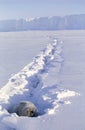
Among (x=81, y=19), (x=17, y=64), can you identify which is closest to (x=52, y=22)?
(x=81, y=19)

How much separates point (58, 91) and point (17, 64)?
6.31 meters

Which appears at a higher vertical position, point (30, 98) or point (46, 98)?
point (46, 98)

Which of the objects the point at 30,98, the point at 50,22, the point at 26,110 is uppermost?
the point at 26,110

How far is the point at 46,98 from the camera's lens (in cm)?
773

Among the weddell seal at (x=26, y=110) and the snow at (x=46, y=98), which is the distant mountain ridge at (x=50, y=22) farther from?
the weddell seal at (x=26, y=110)

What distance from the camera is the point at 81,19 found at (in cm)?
12444

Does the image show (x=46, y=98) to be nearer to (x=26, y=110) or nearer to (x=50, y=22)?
(x=26, y=110)

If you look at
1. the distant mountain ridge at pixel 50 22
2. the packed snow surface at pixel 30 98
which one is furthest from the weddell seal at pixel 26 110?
the distant mountain ridge at pixel 50 22

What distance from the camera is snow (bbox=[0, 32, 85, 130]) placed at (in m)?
5.63

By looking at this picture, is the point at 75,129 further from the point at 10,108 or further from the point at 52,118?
the point at 10,108

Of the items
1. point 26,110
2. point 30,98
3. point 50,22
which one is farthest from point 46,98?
point 50,22

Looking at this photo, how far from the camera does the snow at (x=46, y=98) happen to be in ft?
18.5

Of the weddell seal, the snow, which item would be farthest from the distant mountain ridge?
the weddell seal

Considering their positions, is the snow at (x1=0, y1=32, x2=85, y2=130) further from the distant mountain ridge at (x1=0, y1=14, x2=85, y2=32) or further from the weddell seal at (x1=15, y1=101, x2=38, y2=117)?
the distant mountain ridge at (x1=0, y1=14, x2=85, y2=32)
